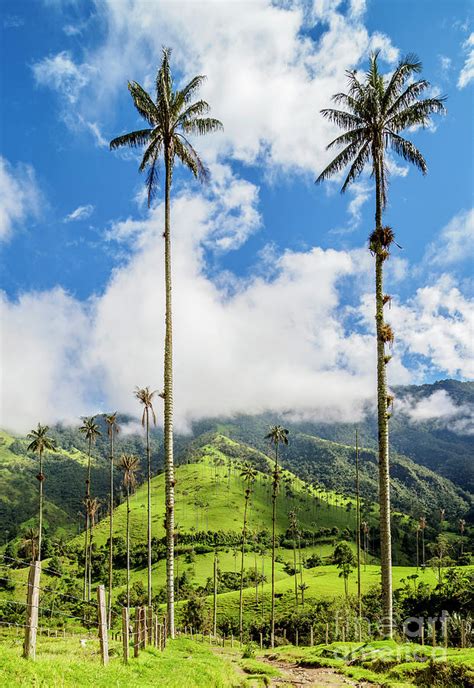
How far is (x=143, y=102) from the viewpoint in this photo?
26.1 meters

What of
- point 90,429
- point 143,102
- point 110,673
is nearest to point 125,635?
point 110,673

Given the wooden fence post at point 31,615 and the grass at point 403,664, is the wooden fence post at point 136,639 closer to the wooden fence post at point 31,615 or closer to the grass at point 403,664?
the wooden fence post at point 31,615

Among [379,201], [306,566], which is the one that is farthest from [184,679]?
[306,566]

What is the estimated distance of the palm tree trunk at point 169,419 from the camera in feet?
77.0

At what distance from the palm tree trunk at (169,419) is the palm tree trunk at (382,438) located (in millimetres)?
9920

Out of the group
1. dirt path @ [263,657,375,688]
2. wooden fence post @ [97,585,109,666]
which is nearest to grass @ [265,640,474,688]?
dirt path @ [263,657,375,688]

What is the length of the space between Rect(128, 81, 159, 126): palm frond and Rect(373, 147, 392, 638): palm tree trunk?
1200 cm

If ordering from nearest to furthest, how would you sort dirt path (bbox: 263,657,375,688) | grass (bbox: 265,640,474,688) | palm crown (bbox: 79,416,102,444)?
grass (bbox: 265,640,474,688) < dirt path (bbox: 263,657,375,688) < palm crown (bbox: 79,416,102,444)

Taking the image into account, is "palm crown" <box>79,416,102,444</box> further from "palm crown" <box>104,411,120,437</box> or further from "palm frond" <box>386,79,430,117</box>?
"palm frond" <box>386,79,430,117</box>

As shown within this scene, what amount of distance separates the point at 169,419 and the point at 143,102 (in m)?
17.0

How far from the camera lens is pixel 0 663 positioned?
9.41 m

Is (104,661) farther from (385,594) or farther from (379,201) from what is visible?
(379,201)

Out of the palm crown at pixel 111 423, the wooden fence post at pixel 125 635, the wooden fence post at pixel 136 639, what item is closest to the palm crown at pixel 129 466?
the palm crown at pixel 111 423

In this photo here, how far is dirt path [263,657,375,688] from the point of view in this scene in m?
16.5
